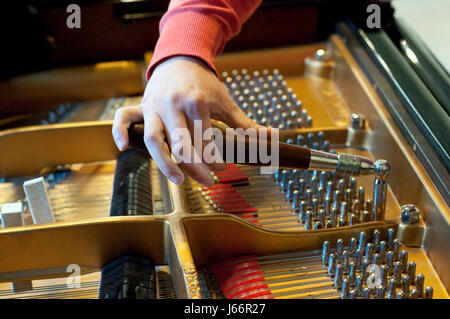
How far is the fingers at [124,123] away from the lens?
1.56m

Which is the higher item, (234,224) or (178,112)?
(178,112)

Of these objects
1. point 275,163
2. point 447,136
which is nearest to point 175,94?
point 275,163

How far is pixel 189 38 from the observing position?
1784 mm

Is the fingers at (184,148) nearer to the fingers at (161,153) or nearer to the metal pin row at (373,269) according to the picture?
the fingers at (161,153)

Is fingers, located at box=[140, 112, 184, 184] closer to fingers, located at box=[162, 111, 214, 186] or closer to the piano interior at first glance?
fingers, located at box=[162, 111, 214, 186]

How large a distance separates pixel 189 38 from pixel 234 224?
1.88ft

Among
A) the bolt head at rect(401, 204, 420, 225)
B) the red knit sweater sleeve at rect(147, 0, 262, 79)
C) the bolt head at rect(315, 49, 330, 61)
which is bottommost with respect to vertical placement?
the bolt head at rect(401, 204, 420, 225)

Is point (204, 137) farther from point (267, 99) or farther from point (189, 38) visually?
point (267, 99)

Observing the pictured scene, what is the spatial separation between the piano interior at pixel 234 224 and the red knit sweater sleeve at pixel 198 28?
1.24 ft

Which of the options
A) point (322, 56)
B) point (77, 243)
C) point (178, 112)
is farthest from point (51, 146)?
point (322, 56)

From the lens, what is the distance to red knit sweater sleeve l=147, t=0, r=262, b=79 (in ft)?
5.74

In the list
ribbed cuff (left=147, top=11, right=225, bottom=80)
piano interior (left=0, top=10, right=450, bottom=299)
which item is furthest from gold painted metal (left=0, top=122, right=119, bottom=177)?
ribbed cuff (left=147, top=11, right=225, bottom=80)

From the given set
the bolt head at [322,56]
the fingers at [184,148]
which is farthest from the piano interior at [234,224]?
the bolt head at [322,56]

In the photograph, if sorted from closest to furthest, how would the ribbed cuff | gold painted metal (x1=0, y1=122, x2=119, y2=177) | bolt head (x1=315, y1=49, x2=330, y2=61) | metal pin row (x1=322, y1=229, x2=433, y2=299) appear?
1. metal pin row (x1=322, y1=229, x2=433, y2=299)
2. the ribbed cuff
3. gold painted metal (x1=0, y1=122, x2=119, y2=177)
4. bolt head (x1=315, y1=49, x2=330, y2=61)
